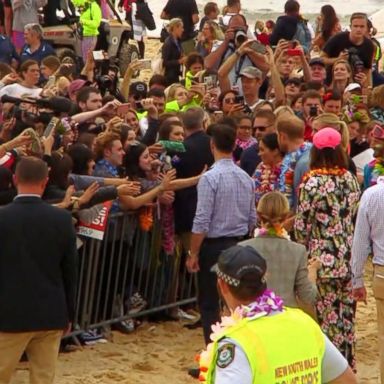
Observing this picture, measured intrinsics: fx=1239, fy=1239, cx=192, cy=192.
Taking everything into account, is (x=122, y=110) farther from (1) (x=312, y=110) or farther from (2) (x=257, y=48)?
(2) (x=257, y=48)

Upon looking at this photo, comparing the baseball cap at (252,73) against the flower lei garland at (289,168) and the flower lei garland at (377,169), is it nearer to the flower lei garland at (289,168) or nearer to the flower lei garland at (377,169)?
the flower lei garland at (377,169)

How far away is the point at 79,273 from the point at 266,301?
4816 millimetres

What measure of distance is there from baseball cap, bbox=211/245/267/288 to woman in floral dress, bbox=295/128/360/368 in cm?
336

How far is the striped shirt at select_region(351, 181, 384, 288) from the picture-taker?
7.98 m

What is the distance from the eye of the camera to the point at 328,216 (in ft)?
27.8

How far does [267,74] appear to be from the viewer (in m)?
14.3

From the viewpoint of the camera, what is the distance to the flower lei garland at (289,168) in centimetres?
920

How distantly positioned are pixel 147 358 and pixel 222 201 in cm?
148

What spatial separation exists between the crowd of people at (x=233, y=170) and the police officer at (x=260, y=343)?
2 centimetres

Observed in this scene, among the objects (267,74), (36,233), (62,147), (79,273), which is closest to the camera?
(36,233)

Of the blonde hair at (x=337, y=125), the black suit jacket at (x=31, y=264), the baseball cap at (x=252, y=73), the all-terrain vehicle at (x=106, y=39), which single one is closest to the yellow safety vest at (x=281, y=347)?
the black suit jacket at (x=31, y=264)

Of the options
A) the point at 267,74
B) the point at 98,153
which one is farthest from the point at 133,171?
the point at 267,74

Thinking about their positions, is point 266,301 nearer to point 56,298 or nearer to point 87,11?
point 56,298

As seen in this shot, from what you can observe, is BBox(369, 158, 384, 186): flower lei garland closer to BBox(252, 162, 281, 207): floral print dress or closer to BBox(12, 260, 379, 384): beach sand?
BBox(252, 162, 281, 207): floral print dress
